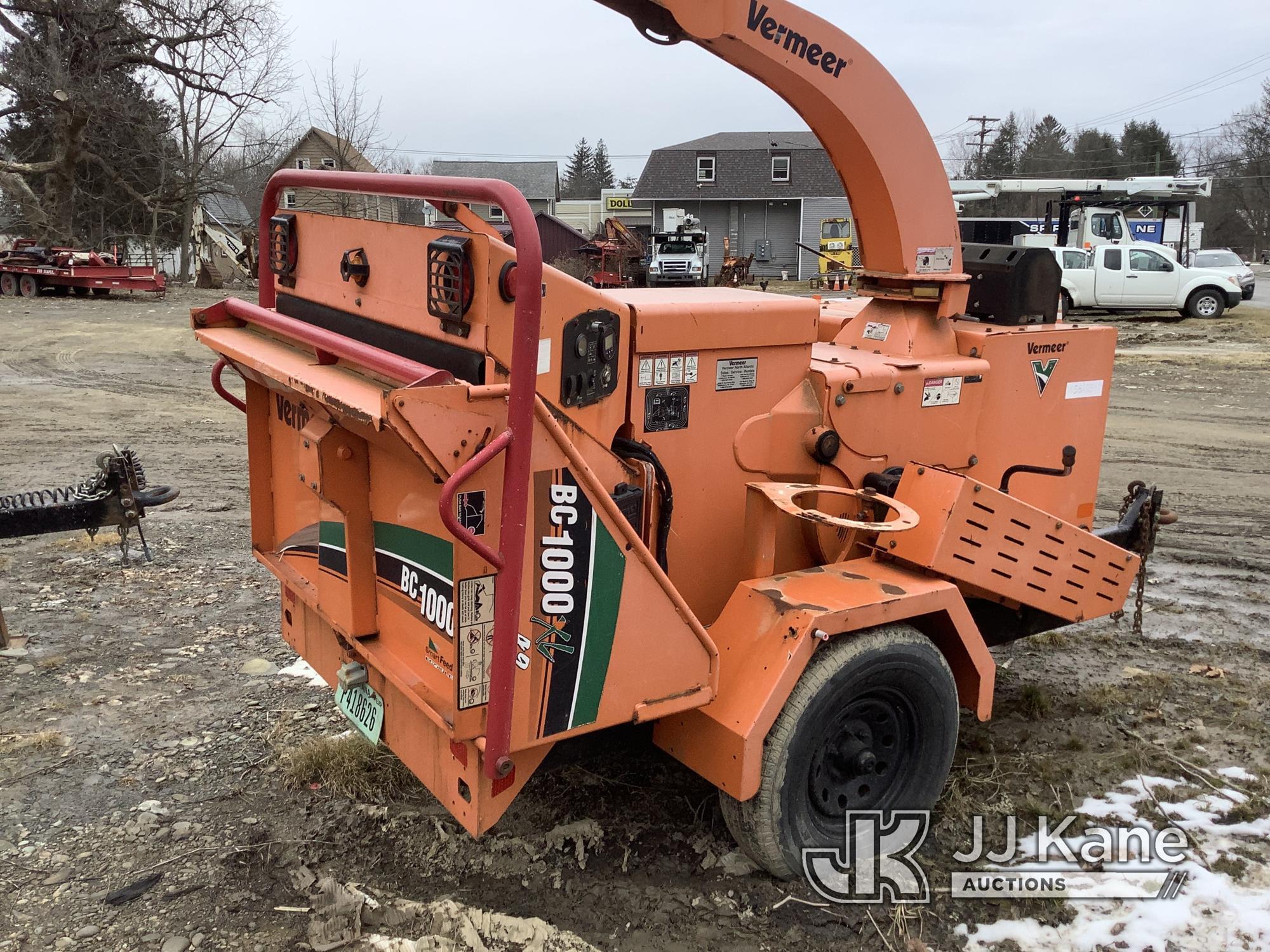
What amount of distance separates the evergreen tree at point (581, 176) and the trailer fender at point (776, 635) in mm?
93001

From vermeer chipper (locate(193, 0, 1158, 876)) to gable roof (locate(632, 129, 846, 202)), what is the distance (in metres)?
42.9

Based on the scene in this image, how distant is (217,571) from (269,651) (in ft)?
4.36

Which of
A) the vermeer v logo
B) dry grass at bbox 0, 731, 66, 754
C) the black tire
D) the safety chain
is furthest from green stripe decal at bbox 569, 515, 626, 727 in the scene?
the black tire

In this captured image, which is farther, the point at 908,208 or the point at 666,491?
the point at 908,208

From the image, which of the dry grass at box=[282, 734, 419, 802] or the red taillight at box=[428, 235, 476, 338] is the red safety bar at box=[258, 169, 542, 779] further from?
the dry grass at box=[282, 734, 419, 802]

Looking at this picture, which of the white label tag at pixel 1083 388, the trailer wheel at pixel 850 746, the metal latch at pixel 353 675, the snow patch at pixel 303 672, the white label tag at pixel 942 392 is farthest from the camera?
the snow patch at pixel 303 672

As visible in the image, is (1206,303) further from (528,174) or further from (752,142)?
(528,174)

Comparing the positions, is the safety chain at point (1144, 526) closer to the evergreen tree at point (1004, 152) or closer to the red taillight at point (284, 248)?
the red taillight at point (284, 248)

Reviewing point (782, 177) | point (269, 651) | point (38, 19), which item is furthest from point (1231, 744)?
point (782, 177)

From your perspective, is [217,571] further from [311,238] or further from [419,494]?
[419,494]

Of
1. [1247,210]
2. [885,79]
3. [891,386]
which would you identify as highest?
[1247,210]

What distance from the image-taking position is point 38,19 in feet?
93.2

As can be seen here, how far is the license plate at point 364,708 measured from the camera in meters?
3.32

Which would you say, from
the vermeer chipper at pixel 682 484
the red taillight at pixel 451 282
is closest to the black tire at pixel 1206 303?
the vermeer chipper at pixel 682 484
